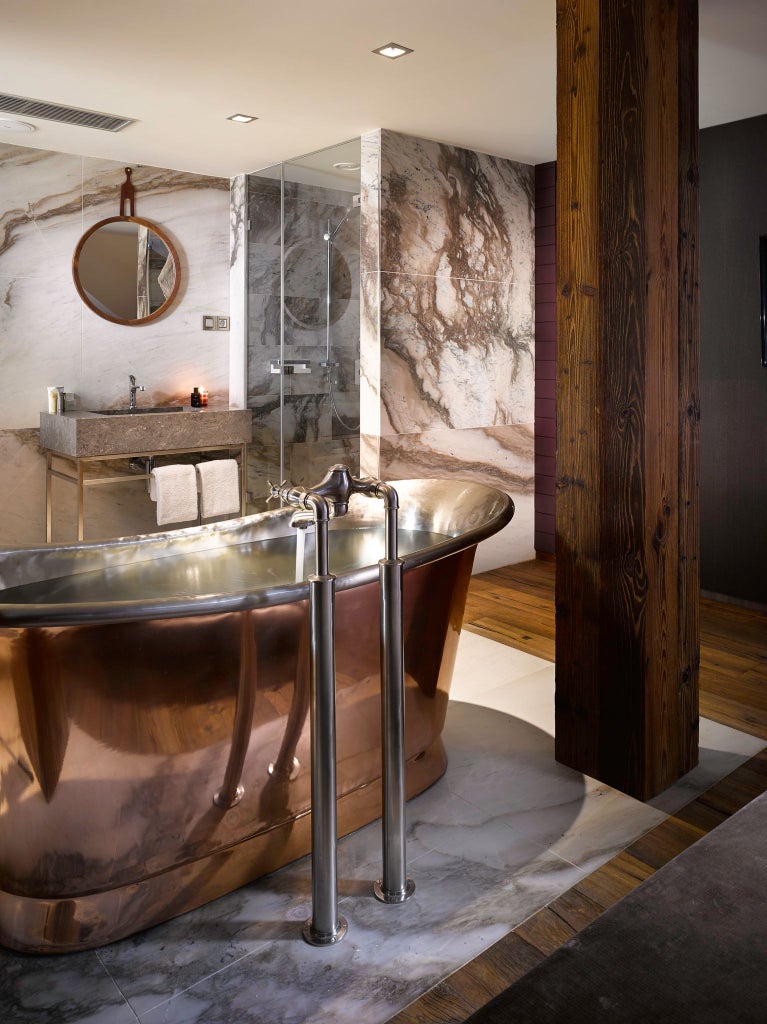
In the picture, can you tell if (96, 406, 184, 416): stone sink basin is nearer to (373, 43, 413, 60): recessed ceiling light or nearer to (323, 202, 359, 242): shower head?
(323, 202, 359, 242): shower head

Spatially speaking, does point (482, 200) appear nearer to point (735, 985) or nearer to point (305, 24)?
point (305, 24)

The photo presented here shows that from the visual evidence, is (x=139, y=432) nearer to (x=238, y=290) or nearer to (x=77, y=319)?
(x=77, y=319)

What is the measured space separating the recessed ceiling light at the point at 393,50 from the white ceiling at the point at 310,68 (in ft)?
0.13

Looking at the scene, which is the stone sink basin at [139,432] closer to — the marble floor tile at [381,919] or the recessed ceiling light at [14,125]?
the recessed ceiling light at [14,125]

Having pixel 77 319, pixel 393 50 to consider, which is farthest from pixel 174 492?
pixel 393 50

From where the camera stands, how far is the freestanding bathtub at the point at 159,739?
5.07 feet

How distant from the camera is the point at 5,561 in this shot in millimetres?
2102

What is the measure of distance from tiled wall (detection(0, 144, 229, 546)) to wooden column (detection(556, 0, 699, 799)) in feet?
10.9

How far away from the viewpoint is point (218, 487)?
188 inches

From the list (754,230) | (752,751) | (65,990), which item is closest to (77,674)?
(65,990)

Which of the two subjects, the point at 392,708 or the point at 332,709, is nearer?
the point at 332,709

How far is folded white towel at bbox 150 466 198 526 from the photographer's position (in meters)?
4.56

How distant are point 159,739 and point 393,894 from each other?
64 cm

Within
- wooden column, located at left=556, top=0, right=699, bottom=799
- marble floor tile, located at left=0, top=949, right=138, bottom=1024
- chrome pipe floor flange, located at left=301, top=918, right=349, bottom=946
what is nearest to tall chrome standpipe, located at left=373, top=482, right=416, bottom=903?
chrome pipe floor flange, located at left=301, top=918, right=349, bottom=946
